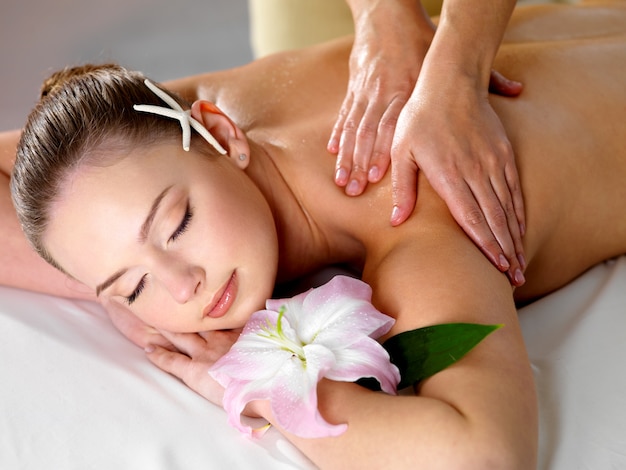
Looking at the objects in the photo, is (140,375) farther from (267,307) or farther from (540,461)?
(540,461)

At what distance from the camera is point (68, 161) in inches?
50.5

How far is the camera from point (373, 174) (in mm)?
1425

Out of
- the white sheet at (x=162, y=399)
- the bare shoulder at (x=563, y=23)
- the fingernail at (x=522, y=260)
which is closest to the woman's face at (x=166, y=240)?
the white sheet at (x=162, y=399)

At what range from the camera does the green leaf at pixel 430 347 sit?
1.13 metres

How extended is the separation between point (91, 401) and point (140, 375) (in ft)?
0.30

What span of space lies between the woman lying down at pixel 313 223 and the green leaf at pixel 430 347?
0.05 ft

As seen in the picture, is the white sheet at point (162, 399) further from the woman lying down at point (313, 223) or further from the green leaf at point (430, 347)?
the green leaf at point (430, 347)

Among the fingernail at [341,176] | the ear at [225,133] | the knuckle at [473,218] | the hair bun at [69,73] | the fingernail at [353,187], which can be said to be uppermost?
the hair bun at [69,73]

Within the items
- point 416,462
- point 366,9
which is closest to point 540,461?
point 416,462

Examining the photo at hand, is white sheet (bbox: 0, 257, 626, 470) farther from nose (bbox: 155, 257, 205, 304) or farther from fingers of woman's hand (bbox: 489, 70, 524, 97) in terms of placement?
fingers of woman's hand (bbox: 489, 70, 524, 97)

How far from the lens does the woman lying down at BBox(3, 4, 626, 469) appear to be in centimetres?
112

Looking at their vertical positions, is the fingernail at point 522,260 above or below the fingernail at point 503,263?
below

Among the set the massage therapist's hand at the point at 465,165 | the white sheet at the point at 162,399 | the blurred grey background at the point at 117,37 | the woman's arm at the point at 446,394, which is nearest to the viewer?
the woman's arm at the point at 446,394

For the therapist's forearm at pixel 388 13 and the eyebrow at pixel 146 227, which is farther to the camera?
the therapist's forearm at pixel 388 13
